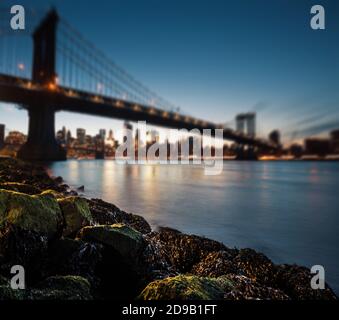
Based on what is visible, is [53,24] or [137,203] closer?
[137,203]

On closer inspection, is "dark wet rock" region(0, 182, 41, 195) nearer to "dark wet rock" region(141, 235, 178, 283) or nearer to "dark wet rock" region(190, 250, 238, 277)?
"dark wet rock" region(141, 235, 178, 283)

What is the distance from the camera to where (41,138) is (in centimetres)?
4584

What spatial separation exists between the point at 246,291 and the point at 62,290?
1715mm

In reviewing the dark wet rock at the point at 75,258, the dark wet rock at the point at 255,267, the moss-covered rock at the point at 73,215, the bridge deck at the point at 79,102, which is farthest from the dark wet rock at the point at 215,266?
the bridge deck at the point at 79,102

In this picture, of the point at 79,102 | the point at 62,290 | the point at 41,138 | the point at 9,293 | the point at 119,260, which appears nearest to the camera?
the point at 9,293

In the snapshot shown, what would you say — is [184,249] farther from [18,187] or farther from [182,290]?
[18,187]

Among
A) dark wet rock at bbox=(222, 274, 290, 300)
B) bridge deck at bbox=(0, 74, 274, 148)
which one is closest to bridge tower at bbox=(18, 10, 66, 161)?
bridge deck at bbox=(0, 74, 274, 148)

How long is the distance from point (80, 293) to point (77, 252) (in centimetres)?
80

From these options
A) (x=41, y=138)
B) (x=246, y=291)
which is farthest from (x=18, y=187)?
(x=41, y=138)

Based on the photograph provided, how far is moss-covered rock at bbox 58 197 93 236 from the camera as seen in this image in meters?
4.26
